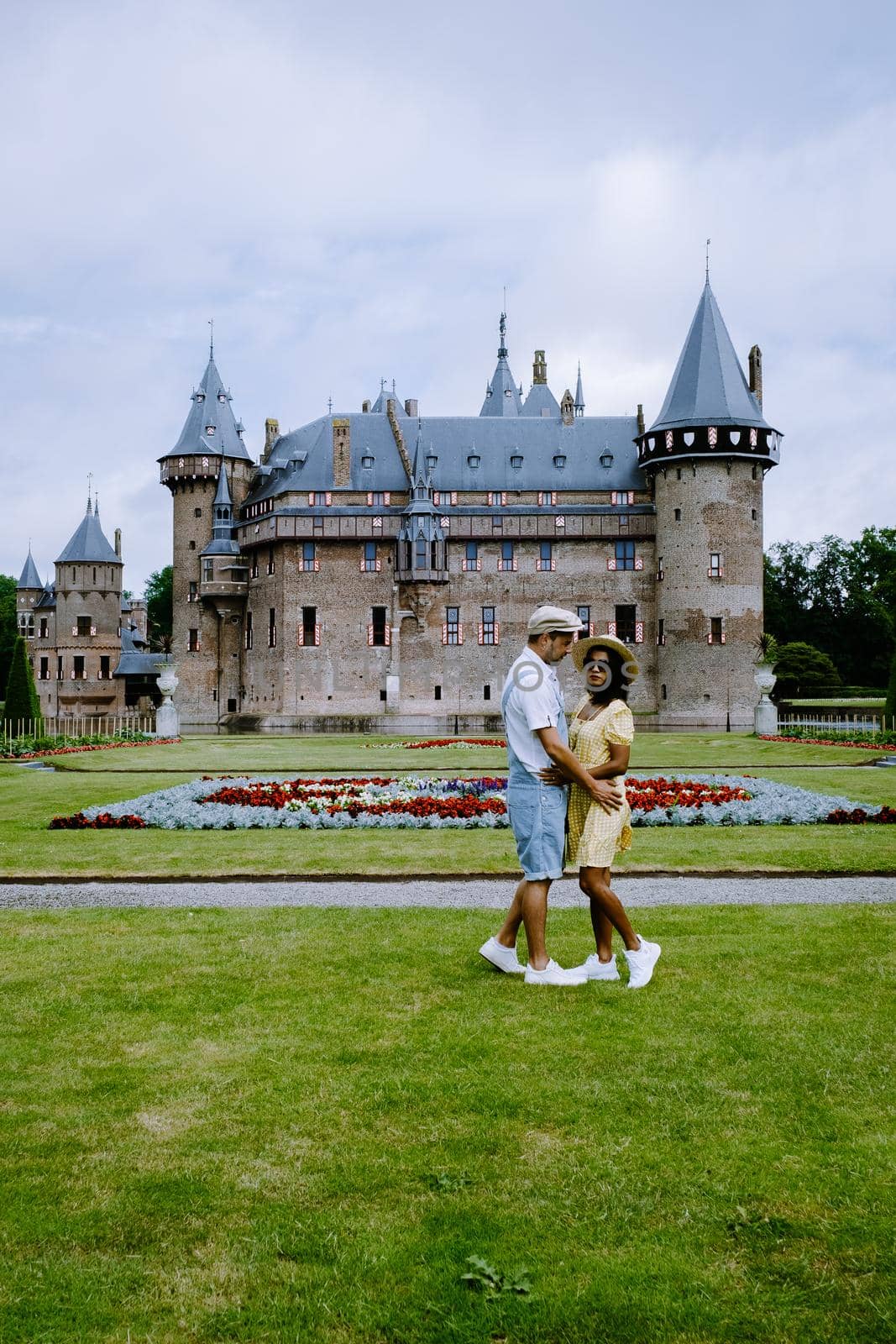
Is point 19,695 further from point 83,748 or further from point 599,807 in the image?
point 599,807

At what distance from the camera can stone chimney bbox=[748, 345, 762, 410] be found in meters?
59.0

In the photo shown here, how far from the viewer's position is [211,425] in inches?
2506

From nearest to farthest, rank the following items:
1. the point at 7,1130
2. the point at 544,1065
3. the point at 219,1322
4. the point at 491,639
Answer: the point at 219,1322, the point at 7,1130, the point at 544,1065, the point at 491,639

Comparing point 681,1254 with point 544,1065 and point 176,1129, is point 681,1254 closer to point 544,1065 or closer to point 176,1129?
point 544,1065

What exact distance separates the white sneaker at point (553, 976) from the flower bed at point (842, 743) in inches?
→ 921

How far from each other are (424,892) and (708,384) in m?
49.1

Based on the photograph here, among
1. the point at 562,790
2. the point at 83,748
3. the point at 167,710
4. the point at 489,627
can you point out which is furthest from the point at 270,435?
the point at 562,790

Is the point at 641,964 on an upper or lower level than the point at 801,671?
lower

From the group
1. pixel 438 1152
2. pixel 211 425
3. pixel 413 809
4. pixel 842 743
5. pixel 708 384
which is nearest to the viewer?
pixel 438 1152

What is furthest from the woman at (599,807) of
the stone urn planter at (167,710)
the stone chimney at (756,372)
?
the stone chimney at (756,372)

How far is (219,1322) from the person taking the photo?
3369 mm

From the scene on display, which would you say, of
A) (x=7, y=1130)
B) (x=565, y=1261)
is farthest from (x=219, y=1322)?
(x=7, y=1130)

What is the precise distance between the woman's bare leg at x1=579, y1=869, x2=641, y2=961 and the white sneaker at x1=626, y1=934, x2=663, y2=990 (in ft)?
0.16

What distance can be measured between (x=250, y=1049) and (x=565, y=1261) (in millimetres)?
2333
